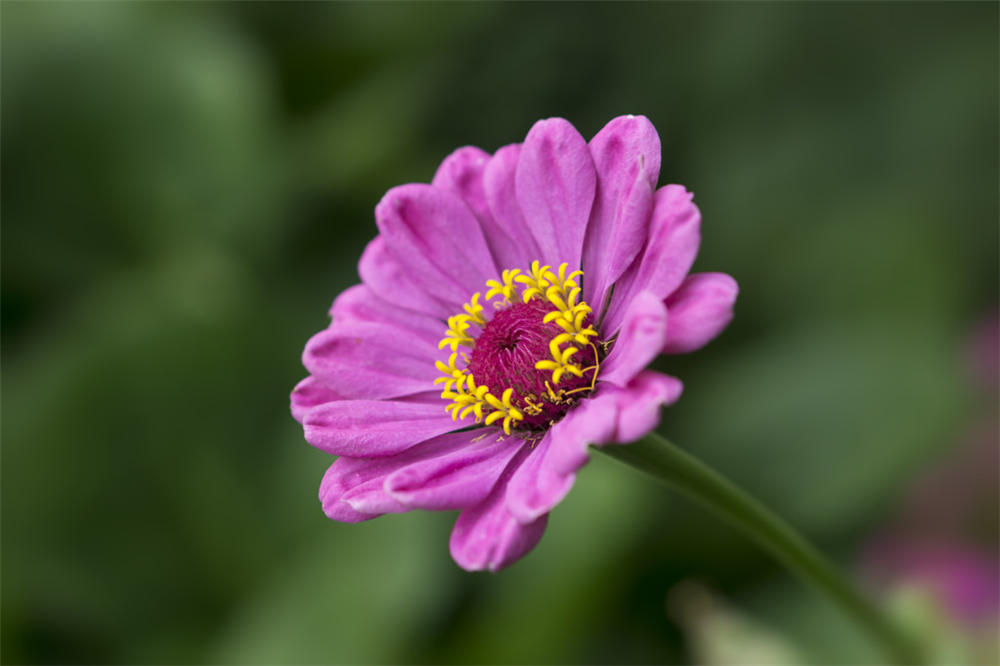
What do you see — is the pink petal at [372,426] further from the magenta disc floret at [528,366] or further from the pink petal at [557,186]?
the pink petal at [557,186]

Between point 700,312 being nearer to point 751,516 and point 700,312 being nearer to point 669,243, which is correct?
point 669,243

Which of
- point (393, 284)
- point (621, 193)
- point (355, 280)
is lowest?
point (621, 193)

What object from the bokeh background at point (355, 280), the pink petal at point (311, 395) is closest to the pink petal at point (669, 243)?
the pink petal at point (311, 395)

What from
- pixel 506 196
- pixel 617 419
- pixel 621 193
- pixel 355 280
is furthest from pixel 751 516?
pixel 355 280

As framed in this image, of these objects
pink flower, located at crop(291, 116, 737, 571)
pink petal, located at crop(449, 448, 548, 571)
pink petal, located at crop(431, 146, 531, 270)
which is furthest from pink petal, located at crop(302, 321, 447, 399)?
pink petal, located at crop(449, 448, 548, 571)

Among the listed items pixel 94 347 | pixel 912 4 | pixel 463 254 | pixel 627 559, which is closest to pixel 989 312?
pixel 912 4

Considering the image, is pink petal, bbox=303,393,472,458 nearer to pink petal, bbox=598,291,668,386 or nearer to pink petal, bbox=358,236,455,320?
pink petal, bbox=358,236,455,320
